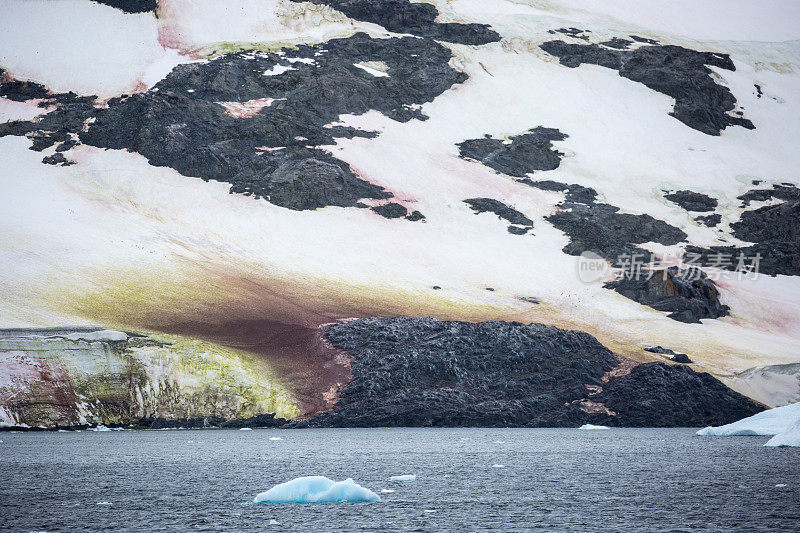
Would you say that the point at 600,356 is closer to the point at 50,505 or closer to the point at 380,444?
the point at 380,444

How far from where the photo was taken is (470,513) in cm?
1977

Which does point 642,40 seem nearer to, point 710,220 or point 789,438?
point 710,220

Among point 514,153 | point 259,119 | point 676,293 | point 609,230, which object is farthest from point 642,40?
point 259,119

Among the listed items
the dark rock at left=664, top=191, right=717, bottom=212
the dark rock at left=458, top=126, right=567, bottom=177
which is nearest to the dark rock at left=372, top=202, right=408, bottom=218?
the dark rock at left=458, top=126, right=567, bottom=177

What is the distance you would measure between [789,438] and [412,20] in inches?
4525

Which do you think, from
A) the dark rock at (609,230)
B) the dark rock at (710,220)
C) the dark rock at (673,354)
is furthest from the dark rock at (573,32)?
the dark rock at (673,354)

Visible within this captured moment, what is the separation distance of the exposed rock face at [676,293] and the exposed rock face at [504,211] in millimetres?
13414

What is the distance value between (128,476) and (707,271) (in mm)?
85335

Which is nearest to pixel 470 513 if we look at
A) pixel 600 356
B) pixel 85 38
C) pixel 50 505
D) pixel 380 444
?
pixel 50 505

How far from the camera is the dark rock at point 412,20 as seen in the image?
138625 millimetres

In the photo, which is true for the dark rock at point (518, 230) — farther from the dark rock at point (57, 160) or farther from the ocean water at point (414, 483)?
the ocean water at point (414, 483)

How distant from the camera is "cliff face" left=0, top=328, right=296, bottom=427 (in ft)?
168

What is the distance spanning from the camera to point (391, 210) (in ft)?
324

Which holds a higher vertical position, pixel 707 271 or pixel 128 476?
pixel 707 271
